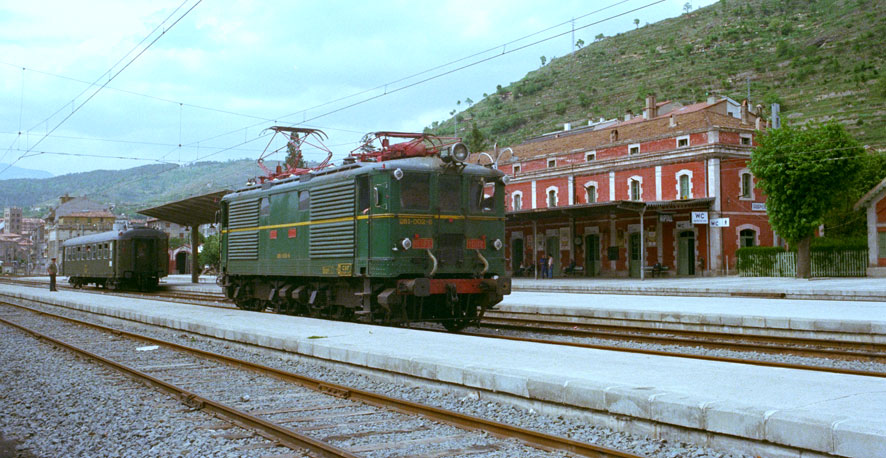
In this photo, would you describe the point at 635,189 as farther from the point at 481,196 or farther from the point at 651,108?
the point at 481,196

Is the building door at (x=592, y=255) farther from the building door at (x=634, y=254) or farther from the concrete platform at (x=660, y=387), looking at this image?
the concrete platform at (x=660, y=387)

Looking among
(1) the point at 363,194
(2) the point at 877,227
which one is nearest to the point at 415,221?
(1) the point at 363,194

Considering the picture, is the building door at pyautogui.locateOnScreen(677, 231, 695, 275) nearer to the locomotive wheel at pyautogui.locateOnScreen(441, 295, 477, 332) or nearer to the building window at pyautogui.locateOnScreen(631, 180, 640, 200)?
the building window at pyautogui.locateOnScreen(631, 180, 640, 200)

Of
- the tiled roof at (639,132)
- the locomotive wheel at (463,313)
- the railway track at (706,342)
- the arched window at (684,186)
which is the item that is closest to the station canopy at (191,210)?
the locomotive wheel at (463,313)

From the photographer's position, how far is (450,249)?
1391 centimetres

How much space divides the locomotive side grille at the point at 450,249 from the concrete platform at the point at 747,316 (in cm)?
Result: 458

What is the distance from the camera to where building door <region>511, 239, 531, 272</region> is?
48.2 meters

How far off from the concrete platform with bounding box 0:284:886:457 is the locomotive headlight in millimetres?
3746

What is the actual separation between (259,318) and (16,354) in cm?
461

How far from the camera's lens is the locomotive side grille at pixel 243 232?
1816 cm

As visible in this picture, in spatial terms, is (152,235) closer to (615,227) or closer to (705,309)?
(615,227)

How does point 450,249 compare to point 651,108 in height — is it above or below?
below

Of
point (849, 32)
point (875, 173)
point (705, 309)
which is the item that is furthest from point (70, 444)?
point (849, 32)

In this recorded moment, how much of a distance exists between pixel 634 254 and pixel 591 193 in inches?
230
